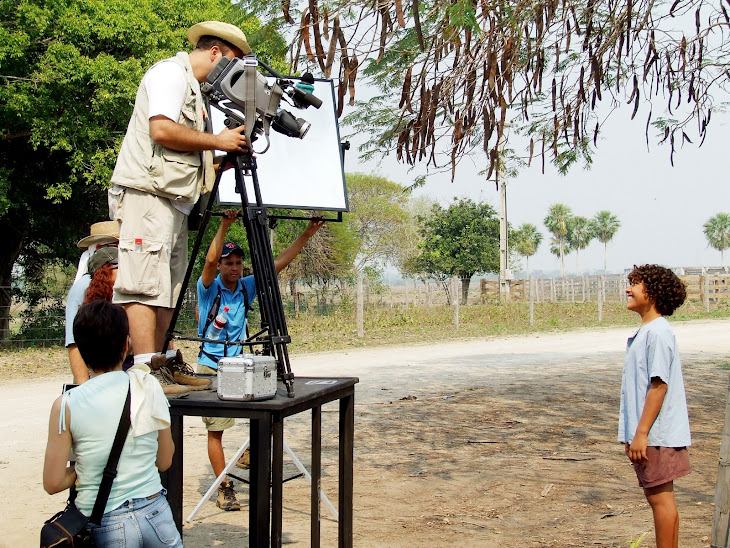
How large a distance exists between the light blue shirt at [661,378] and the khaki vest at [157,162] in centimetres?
223

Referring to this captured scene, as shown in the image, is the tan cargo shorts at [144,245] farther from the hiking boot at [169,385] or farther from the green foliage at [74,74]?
the green foliage at [74,74]

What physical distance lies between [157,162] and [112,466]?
1212 mm

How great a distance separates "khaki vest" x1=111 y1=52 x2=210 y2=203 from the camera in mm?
3188

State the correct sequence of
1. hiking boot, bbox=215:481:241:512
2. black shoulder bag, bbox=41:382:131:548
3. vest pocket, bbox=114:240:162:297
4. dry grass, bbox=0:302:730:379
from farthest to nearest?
dry grass, bbox=0:302:730:379, hiking boot, bbox=215:481:241:512, vest pocket, bbox=114:240:162:297, black shoulder bag, bbox=41:382:131:548

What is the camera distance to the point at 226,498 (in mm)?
5363

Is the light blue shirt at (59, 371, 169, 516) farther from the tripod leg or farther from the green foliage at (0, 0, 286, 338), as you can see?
the green foliage at (0, 0, 286, 338)

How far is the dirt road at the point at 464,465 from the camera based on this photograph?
16.0 feet

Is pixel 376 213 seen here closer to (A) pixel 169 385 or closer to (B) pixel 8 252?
(B) pixel 8 252

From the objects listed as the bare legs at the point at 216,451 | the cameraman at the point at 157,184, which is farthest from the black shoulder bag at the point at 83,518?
the bare legs at the point at 216,451

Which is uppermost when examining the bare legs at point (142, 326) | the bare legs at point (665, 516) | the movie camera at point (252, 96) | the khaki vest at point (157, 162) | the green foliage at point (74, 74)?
the green foliage at point (74, 74)

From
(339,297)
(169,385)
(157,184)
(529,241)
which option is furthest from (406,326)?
(529,241)

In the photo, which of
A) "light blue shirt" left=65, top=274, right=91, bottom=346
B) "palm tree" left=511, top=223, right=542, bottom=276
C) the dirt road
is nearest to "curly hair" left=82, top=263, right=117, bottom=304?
"light blue shirt" left=65, top=274, right=91, bottom=346

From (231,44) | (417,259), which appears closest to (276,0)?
(231,44)

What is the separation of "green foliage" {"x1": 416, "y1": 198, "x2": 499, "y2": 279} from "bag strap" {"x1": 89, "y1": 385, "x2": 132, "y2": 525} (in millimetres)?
40257
